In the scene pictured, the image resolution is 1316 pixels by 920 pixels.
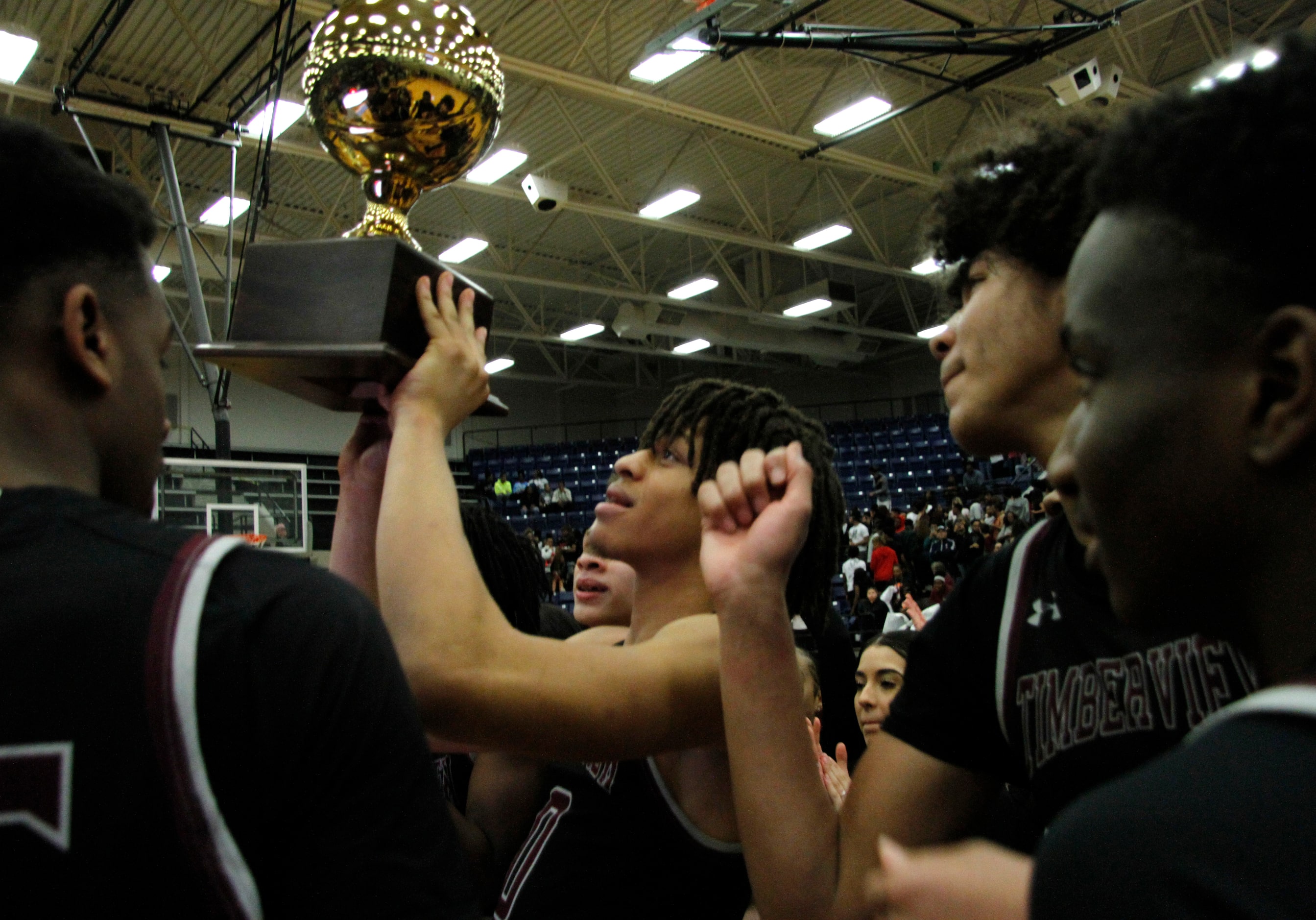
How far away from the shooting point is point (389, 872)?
0.81 m

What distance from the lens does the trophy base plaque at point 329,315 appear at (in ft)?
4.50

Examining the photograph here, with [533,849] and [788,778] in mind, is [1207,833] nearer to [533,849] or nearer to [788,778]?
[788,778]

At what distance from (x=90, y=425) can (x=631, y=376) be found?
969 inches

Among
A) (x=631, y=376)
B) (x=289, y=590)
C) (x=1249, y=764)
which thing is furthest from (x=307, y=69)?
(x=631, y=376)

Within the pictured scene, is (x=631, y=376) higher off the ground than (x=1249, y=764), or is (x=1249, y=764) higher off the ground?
(x=631, y=376)

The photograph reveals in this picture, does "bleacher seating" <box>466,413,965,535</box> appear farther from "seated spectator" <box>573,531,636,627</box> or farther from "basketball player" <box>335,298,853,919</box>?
"basketball player" <box>335,298,853,919</box>

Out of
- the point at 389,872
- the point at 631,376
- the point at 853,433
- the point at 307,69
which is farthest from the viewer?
the point at 631,376

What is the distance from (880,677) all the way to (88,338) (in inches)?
129

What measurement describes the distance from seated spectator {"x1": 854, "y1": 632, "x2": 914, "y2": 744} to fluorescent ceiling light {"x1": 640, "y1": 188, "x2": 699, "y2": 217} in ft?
31.9

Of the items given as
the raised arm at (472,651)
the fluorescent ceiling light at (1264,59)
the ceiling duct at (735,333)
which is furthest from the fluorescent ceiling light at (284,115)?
Answer: the fluorescent ceiling light at (1264,59)

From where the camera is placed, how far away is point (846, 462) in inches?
774

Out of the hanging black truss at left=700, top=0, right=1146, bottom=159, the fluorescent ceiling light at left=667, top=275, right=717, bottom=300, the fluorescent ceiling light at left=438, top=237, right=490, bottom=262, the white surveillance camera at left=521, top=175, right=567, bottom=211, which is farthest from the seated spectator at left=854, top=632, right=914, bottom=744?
the fluorescent ceiling light at left=667, top=275, right=717, bottom=300

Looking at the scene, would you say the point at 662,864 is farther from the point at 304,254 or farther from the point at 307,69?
the point at 307,69

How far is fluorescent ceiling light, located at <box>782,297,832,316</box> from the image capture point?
16844 mm
